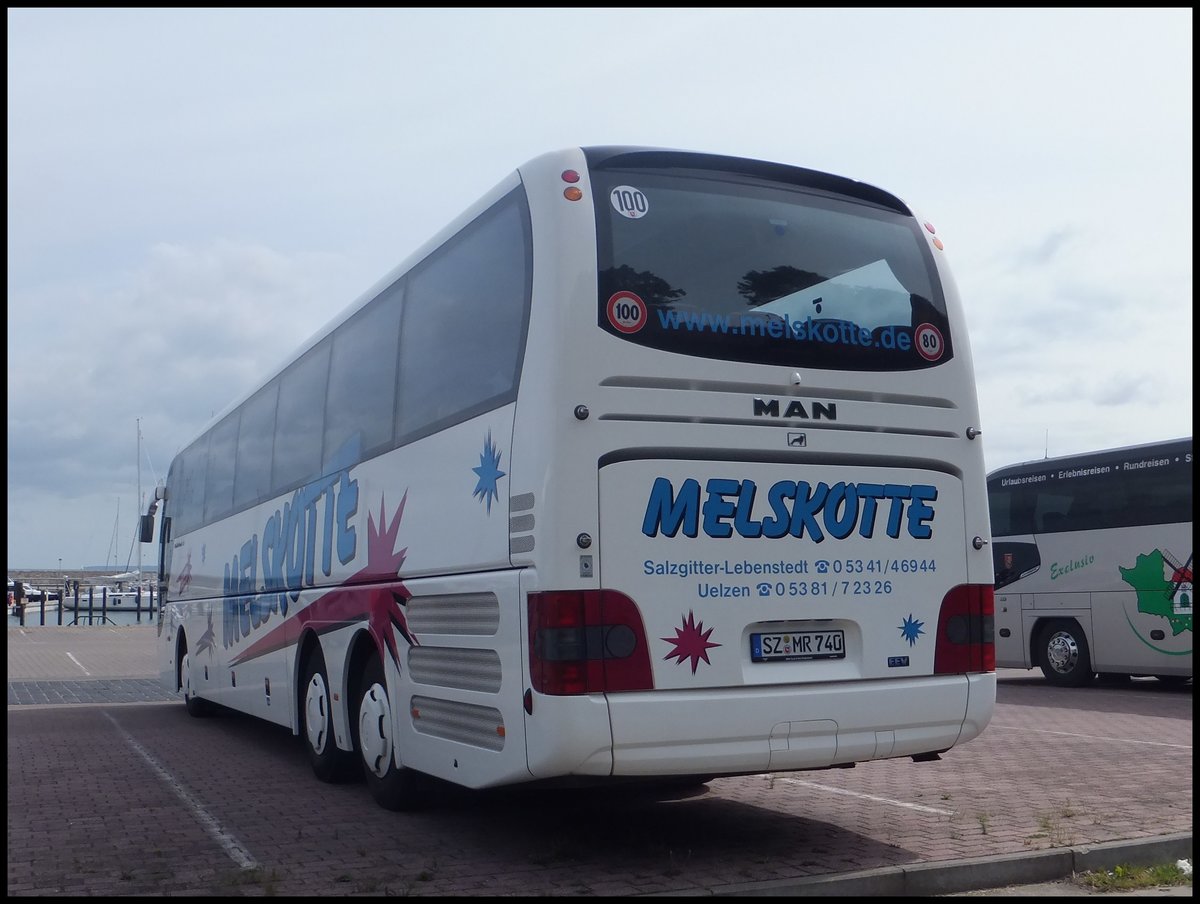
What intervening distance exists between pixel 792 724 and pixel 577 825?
2100 mm

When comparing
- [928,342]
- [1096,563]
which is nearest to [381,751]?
[928,342]

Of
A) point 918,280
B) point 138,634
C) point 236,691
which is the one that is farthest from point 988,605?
point 138,634

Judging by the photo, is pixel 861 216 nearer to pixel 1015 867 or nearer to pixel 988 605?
pixel 988 605

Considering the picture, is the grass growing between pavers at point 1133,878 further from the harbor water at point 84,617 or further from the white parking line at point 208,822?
the harbor water at point 84,617

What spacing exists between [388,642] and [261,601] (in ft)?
14.0

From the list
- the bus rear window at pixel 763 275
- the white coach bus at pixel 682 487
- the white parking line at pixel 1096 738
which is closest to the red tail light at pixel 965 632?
the white coach bus at pixel 682 487

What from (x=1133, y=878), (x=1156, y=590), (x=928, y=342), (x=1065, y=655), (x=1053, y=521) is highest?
(x=928, y=342)

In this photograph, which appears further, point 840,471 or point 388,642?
point 388,642

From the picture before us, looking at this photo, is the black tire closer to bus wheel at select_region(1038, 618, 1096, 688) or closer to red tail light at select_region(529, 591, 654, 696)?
red tail light at select_region(529, 591, 654, 696)

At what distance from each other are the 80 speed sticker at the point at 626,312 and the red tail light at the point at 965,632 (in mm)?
2382

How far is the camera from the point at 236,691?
13.5 m

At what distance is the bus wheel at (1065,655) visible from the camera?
1925 centimetres

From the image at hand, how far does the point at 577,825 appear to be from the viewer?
A: 8.19m

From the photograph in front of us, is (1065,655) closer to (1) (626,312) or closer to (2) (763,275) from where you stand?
(2) (763,275)
